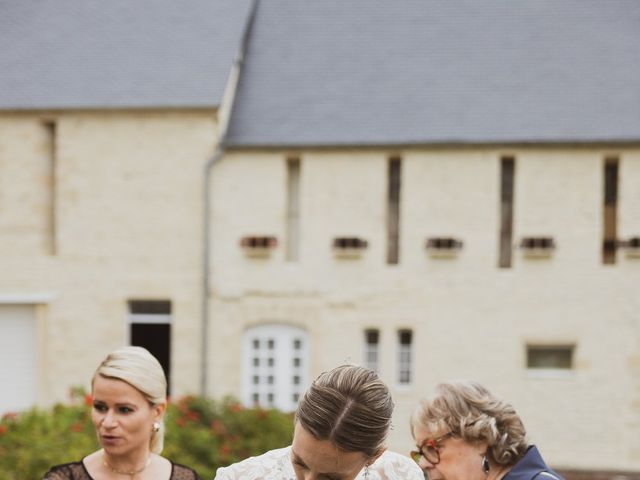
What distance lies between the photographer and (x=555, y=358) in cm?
1540

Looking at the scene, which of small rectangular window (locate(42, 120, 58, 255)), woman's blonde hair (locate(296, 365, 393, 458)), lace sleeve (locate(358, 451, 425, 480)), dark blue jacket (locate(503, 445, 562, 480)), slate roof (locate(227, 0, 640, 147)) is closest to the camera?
woman's blonde hair (locate(296, 365, 393, 458))

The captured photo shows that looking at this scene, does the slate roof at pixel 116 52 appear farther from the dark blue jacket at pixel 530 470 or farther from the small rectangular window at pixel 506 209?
the dark blue jacket at pixel 530 470

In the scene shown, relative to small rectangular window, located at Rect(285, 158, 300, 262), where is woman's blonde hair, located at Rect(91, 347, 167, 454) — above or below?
below

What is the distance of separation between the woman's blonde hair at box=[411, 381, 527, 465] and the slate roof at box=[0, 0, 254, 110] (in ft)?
41.6

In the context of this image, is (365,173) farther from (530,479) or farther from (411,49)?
(530,479)

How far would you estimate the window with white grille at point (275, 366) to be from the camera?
15633 millimetres

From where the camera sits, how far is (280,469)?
284 cm

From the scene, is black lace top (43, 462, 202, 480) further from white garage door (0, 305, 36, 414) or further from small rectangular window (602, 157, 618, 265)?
small rectangular window (602, 157, 618, 265)

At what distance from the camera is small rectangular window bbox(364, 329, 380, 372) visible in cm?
1577

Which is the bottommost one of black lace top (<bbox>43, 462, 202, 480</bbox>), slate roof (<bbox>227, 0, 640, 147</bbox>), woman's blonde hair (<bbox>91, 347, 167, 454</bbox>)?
black lace top (<bbox>43, 462, 202, 480</bbox>)

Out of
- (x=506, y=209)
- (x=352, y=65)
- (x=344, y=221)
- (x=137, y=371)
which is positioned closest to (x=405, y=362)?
(x=344, y=221)

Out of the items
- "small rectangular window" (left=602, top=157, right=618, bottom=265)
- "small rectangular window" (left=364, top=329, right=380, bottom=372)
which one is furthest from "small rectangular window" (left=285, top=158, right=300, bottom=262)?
"small rectangular window" (left=602, top=157, right=618, bottom=265)

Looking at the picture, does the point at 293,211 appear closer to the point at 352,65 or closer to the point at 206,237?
the point at 206,237

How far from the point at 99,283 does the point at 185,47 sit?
5460mm
